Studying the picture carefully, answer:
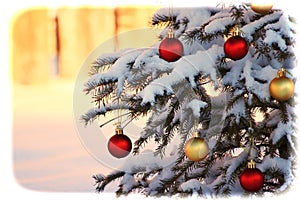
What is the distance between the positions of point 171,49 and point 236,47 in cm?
12

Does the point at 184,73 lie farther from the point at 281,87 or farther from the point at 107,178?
the point at 107,178

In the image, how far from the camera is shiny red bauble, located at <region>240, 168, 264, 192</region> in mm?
922

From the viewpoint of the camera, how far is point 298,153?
0.97 metres

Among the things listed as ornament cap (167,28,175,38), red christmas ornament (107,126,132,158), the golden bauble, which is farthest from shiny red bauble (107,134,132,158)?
the golden bauble

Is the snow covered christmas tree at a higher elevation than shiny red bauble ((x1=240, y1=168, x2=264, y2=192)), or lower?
higher

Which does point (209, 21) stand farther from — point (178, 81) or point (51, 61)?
point (51, 61)

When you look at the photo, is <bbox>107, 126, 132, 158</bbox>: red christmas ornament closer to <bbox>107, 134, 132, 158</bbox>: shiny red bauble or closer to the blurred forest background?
<bbox>107, 134, 132, 158</bbox>: shiny red bauble

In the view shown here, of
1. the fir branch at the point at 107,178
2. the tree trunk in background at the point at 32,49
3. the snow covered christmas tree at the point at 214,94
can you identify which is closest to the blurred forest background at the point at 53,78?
the tree trunk in background at the point at 32,49

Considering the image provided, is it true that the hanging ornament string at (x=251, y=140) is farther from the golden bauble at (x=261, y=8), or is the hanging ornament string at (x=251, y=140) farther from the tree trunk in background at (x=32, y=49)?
the tree trunk in background at (x=32, y=49)

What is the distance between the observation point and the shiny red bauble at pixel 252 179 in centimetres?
92

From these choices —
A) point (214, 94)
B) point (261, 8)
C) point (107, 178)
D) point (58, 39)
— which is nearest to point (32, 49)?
point (58, 39)

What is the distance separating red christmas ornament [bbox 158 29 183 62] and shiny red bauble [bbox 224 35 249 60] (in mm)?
87

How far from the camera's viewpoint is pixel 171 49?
35.5 inches

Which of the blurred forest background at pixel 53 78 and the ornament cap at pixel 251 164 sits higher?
the blurred forest background at pixel 53 78
